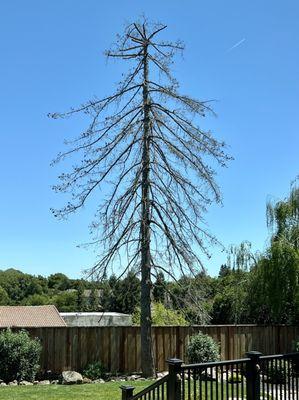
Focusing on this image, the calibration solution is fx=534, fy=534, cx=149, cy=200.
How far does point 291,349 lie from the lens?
1970 cm

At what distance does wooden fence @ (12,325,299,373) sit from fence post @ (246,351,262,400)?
1047cm

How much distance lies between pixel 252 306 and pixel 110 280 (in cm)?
862

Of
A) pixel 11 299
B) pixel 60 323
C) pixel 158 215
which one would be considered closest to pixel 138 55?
pixel 158 215

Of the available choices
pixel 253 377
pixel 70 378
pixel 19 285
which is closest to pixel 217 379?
pixel 253 377

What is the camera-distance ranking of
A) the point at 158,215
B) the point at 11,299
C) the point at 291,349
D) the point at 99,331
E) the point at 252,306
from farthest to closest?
the point at 11,299, the point at 252,306, the point at 291,349, the point at 99,331, the point at 158,215

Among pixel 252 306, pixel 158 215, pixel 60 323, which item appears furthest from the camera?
pixel 60 323

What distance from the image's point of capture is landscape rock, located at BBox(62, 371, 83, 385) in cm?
1502

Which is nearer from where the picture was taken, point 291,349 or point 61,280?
point 291,349

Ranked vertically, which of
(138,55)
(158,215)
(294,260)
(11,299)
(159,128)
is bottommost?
(11,299)

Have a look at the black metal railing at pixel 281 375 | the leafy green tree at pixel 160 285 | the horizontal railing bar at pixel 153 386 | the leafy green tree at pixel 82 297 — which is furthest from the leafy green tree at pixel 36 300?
the horizontal railing bar at pixel 153 386

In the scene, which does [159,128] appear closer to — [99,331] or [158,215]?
[158,215]

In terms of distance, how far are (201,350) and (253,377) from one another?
9.36 meters

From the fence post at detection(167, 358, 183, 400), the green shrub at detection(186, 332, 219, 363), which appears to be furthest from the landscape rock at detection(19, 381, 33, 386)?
the fence post at detection(167, 358, 183, 400)

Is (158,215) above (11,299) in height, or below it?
above
